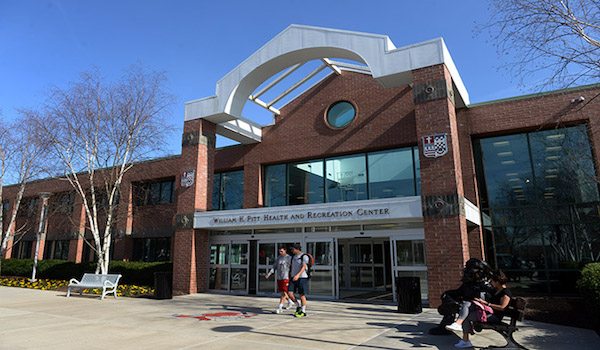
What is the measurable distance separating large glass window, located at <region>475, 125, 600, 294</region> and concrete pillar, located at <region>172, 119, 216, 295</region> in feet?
34.0

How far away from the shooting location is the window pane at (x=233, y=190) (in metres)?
18.5

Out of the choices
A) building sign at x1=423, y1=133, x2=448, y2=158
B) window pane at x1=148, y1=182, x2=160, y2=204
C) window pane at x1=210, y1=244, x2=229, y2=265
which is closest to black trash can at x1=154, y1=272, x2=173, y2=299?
window pane at x1=210, y1=244, x2=229, y2=265

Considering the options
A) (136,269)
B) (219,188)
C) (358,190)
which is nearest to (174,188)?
(219,188)

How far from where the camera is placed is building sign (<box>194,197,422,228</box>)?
1156cm

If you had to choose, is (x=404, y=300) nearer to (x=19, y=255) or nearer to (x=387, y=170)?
(x=387, y=170)

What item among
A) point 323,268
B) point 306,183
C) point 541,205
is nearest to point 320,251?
point 323,268

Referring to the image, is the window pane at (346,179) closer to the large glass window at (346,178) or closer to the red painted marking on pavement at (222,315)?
the large glass window at (346,178)

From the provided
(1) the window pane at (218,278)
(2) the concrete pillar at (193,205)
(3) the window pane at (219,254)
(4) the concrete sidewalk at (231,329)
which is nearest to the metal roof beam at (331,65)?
(2) the concrete pillar at (193,205)

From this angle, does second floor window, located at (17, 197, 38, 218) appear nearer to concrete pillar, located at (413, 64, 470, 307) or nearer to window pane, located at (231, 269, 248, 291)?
window pane, located at (231, 269, 248, 291)

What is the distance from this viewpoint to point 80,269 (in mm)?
20516

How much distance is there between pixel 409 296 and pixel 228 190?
441 inches

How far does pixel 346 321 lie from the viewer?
8.78 m

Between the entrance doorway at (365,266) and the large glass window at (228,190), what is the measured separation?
Result: 5.23 m

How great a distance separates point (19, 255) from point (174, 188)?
17.6 metres
